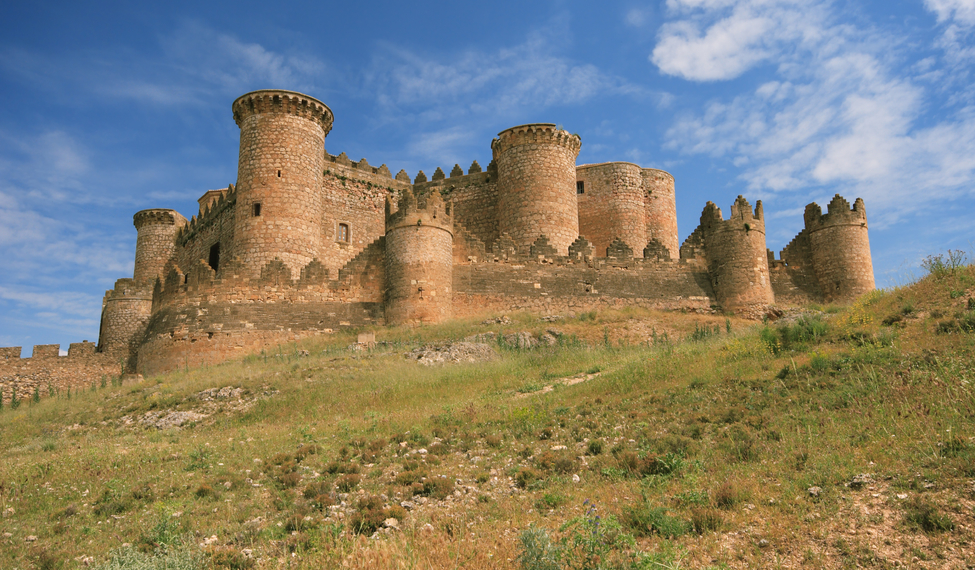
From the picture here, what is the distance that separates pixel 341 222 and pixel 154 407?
1507 cm

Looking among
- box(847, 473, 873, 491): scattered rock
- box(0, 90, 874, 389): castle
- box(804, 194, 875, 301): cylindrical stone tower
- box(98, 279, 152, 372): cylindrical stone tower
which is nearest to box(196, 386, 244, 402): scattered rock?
box(0, 90, 874, 389): castle

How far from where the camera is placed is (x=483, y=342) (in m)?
18.7

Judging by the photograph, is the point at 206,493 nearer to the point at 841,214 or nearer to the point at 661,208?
the point at 841,214

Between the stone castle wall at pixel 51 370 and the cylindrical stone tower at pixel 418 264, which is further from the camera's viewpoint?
the stone castle wall at pixel 51 370

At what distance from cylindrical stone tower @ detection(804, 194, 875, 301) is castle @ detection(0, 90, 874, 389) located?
55 mm

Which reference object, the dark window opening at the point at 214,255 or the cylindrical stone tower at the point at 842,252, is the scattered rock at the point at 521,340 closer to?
the cylindrical stone tower at the point at 842,252

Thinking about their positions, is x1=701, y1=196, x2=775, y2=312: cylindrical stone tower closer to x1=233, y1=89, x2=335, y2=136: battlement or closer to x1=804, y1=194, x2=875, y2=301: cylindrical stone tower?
x1=804, y1=194, x2=875, y2=301: cylindrical stone tower

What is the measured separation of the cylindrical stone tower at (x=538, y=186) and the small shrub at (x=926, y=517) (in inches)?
897

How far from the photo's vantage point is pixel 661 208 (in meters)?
33.8

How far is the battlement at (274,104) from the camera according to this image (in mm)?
24891

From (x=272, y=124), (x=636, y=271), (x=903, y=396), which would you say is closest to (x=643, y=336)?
(x=636, y=271)

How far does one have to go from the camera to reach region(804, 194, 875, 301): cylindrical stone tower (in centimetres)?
2508

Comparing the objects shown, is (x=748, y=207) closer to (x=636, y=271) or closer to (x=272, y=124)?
(x=636, y=271)

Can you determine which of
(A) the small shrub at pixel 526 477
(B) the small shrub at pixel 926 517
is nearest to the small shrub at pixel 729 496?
(B) the small shrub at pixel 926 517
